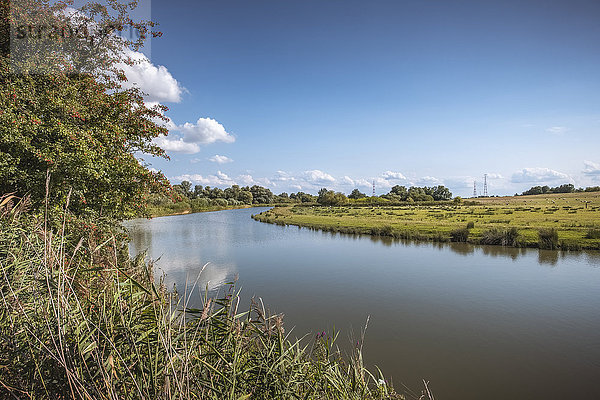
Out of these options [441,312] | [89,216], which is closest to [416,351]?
[441,312]

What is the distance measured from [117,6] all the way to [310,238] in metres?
24.9

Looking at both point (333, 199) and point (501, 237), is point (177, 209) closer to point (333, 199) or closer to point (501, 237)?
point (333, 199)

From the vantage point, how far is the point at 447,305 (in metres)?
12.7

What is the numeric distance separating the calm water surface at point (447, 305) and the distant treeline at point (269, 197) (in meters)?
52.5

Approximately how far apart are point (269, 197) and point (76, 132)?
389 ft

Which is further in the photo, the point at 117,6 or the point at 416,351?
the point at 117,6

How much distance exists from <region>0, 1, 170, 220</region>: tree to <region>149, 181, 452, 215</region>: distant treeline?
5701 centimetres

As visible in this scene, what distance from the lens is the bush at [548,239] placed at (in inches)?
911

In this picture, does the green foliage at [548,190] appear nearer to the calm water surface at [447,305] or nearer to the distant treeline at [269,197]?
the distant treeline at [269,197]

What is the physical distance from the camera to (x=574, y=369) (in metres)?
8.30

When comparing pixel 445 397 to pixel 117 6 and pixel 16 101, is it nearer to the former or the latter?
pixel 16 101

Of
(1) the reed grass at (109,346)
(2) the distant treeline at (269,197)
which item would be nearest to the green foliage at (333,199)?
(2) the distant treeline at (269,197)

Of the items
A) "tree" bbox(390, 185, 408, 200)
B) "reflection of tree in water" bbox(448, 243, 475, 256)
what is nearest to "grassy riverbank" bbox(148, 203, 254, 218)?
"reflection of tree in water" bbox(448, 243, 475, 256)

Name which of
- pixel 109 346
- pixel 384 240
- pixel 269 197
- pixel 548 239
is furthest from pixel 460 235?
pixel 269 197
